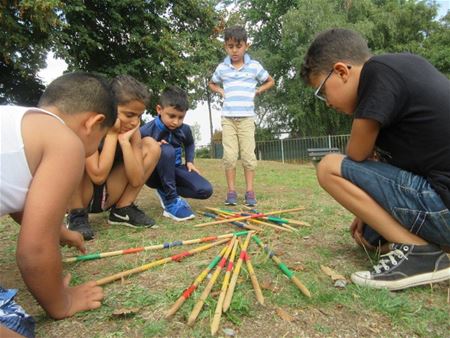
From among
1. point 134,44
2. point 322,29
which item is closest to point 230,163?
point 134,44

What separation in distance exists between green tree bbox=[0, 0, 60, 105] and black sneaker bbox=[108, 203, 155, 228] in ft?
29.0

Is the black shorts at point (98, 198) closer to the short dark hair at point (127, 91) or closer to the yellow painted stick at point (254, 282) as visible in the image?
the short dark hair at point (127, 91)

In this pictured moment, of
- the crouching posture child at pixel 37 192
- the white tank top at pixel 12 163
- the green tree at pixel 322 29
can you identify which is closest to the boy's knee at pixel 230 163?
the crouching posture child at pixel 37 192

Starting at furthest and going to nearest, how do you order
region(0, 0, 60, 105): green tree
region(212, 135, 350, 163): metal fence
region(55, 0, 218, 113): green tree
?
region(212, 135, 350, 163): metal fence → region(55, 0, 218, 113): green tree → region(0, 0, 60, 105): green tree

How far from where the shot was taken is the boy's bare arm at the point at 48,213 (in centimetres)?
156

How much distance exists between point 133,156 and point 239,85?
204 centimetres

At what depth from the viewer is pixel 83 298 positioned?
6.26 ft

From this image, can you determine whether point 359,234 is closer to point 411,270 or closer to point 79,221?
point 411,270

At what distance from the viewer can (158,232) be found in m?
3.17

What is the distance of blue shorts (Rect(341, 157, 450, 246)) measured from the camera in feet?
6.76

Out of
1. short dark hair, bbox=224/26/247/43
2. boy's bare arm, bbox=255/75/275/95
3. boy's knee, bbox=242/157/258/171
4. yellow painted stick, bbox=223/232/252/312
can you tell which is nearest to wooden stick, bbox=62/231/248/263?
yellow painted stick, bbox=223/232/252/312

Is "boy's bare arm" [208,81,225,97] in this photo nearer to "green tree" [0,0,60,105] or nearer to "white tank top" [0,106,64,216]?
"white tank top" [0,106,64,216]

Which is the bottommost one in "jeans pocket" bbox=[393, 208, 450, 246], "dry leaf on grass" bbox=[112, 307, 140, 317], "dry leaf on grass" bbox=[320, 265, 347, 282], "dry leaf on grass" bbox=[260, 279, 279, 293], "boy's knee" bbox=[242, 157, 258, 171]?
"dry leaf on grass" bbox=[320, 265, 347, 282]

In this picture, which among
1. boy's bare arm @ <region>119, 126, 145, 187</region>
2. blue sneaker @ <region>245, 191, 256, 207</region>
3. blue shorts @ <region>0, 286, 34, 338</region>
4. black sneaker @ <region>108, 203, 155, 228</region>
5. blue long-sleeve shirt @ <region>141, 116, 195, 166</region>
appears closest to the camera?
blue shorts @ <region>0, 286, 34, 338</region>
